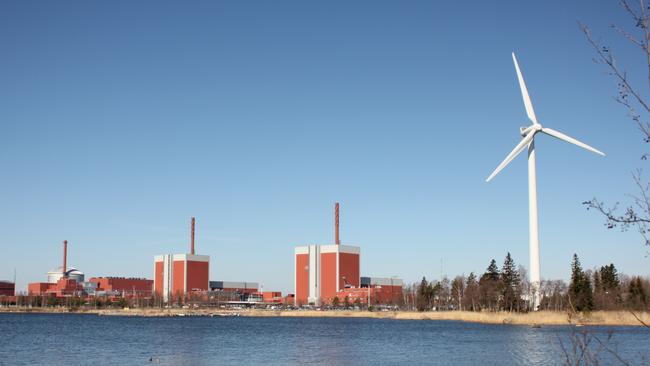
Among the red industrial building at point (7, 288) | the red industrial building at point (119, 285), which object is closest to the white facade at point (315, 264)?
the red industrial building at point (119, 285)

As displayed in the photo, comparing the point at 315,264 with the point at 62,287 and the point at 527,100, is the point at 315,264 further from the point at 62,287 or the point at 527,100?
the point at 527,100

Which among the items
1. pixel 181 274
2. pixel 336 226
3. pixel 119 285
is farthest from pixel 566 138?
pixel 119 285

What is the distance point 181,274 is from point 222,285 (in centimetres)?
2304

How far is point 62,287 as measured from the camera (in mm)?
183375

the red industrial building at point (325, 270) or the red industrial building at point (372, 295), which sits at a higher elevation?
the red industrial building at point (325, 270)

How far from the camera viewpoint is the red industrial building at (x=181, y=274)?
178 metres

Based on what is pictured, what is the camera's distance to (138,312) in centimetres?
14775

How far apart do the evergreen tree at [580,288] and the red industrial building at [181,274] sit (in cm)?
9917

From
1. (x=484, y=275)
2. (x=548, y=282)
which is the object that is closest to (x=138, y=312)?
(x=484, y=275)

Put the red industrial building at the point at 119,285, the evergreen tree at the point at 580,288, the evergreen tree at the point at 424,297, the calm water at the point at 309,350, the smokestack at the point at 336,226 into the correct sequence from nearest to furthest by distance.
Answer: the calm water at the point at 309,350 < the evergreen tree at the point at 580,288 < the evergreen tree at the point at 424,297 < the smokestack at the point at 336,226 < the red industrial building at the point at 119,285

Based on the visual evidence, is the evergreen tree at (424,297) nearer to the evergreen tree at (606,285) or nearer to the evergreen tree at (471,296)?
the evergreen tree at (471,296)

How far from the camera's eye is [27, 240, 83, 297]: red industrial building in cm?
18300

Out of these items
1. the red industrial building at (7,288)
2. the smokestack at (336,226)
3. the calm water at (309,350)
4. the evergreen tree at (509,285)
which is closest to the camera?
the calm water at (309,350)

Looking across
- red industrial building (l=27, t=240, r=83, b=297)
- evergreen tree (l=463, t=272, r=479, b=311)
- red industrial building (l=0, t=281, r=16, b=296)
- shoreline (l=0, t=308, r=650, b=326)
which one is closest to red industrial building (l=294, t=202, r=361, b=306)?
shoreline (l=0, t=308, r=650, b=326)
